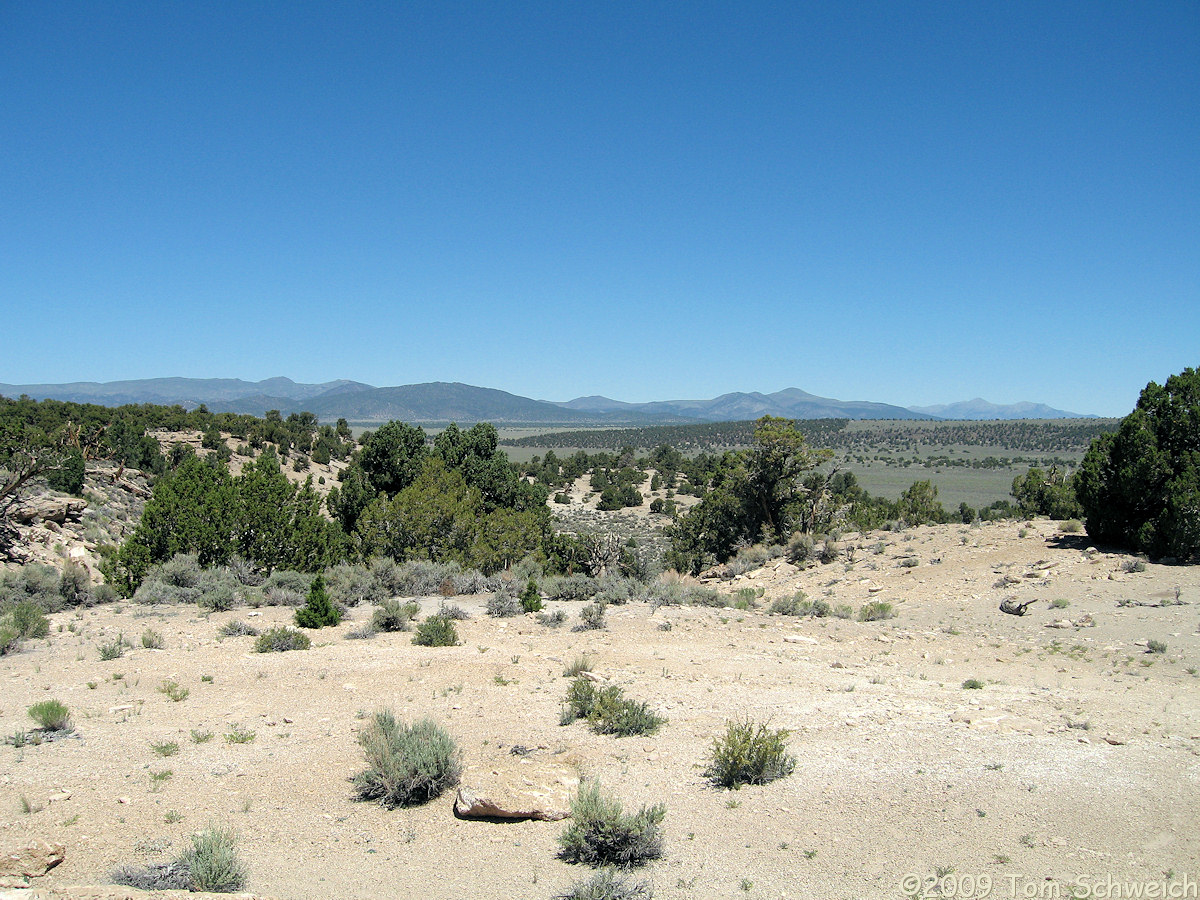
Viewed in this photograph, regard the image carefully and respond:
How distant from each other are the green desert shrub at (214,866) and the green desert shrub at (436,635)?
6380 millimetres

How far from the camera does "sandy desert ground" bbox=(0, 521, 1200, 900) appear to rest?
4863 millimetres

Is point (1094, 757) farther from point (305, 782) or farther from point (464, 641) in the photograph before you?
point (464, 641)

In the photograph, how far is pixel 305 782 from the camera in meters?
6.31

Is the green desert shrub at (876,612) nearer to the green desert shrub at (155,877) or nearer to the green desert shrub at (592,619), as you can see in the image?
the green desert shrub at (592,619)

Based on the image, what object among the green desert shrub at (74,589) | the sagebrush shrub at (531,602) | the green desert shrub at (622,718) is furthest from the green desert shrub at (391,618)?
the green desert shrub at (74,589)

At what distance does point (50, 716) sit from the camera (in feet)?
22.7

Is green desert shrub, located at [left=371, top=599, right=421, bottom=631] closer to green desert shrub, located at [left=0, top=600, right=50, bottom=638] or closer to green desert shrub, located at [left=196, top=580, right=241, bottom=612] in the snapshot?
green desert shrub, located at [left=196, top=580, right=241, bottom=612]

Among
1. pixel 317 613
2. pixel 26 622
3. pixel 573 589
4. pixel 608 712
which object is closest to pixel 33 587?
pixel 26 622

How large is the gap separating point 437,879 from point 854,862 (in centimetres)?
295

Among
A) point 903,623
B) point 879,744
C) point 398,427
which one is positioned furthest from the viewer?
point 398,427

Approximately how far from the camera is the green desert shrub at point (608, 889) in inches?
174

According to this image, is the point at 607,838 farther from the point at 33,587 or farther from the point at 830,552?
the point at 830,552

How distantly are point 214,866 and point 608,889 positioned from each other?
8.40 ft

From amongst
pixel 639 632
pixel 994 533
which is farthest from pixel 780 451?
pixel 639 632
